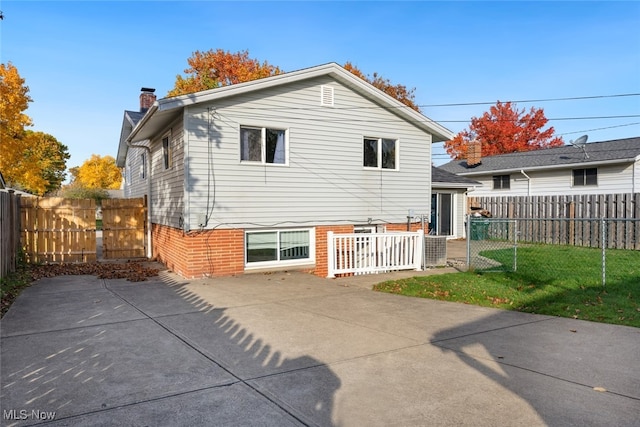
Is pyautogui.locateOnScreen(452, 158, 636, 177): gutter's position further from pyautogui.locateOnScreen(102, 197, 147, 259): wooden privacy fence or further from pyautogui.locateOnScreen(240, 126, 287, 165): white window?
pyautogui.locateOnScreen(102, 197, 147, 259): wooden privacy fence

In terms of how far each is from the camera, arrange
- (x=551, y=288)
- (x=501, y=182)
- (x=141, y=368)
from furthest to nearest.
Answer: (x=501, y=182), (x=551, y=288), (x=141, y=368)

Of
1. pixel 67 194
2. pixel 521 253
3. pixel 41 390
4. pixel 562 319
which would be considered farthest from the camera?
pixel 67 194

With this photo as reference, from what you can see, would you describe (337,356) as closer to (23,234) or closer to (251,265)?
(251,265)

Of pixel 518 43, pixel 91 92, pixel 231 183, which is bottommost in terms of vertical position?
pixel 231 183

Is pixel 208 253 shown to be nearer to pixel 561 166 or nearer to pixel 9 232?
pixel 9 232

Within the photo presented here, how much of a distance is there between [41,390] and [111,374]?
601 mm

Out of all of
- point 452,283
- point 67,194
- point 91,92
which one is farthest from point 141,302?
point 67,194

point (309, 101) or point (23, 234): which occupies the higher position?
point (309, 101)

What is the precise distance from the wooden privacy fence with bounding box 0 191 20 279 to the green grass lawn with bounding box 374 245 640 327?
26.5 feet

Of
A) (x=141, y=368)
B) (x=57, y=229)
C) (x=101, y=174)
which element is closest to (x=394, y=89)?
(x=57, y=229)

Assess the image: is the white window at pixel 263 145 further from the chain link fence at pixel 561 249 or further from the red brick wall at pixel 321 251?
the chain link fence at pixel 561 249

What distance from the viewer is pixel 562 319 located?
6.71m
